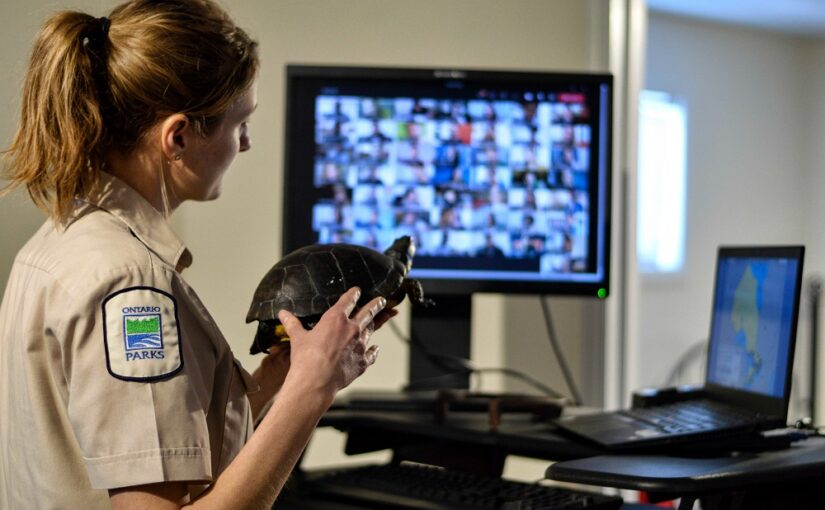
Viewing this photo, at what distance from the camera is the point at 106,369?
101cm

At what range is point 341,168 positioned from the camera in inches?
81.7

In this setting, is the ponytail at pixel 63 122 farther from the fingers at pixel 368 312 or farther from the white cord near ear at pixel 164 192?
the fingers at pixel 368 312

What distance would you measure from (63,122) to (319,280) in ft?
1.24

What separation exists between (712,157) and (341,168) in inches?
143

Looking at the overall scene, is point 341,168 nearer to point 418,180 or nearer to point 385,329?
point 418,180

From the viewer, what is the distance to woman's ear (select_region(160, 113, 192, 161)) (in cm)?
116

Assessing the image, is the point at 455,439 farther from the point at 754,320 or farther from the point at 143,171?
the point at 143,171

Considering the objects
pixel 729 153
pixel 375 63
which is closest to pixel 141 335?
pixel 375 63

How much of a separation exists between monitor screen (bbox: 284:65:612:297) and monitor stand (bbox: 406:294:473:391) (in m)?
0.09

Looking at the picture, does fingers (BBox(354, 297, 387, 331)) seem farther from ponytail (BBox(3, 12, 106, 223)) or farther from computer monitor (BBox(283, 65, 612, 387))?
computer monitor (BBox(283, 65, 612, 387))

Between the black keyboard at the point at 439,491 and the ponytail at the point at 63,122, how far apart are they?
723 millimetres

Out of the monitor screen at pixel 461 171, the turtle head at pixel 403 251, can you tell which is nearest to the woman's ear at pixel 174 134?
the turtle head at pixel 403 251

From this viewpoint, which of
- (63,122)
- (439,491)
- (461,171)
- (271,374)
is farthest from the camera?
(461,171)

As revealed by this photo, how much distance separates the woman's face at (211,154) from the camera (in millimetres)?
1217
